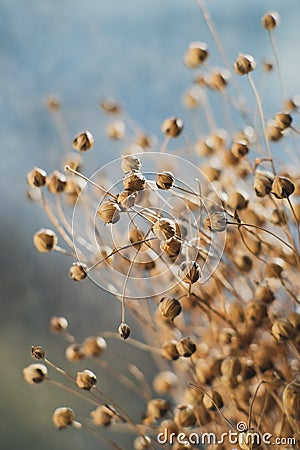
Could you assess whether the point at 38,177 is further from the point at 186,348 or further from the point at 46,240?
the point at 186,348

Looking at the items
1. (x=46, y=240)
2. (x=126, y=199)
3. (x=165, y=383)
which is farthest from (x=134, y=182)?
(x=165, y=383)

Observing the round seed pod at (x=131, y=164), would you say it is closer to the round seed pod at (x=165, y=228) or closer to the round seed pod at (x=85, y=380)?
the round seed pod at (x=165, y=228)

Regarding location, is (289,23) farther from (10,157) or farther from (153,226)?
(153,226)

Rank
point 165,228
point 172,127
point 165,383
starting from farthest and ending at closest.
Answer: point 165,383
point 172,127
point 165,228

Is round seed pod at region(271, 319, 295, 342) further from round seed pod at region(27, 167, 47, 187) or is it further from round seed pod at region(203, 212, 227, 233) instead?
round seed pod at region(27, 167, 47, 187)

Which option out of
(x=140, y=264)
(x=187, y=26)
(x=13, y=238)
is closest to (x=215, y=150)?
(x=140, y=264)
